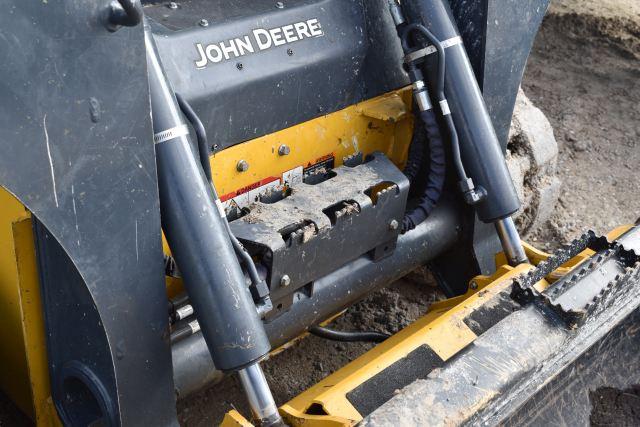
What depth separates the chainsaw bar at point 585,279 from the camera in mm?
2059

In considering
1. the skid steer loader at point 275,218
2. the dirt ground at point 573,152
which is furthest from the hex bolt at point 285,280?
the dirt ground at point 573,152

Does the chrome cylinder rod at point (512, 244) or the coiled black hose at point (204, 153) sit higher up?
the coiled black hose at point (204, 153)

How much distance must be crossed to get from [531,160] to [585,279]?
3.06 feet

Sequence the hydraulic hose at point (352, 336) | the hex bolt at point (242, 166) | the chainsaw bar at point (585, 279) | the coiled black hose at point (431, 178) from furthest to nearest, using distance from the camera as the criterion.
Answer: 1. the hydraulic hose at point (352, 336)
2. the coiled black hose at point (431, 178)
3. the hex bolt at point (242, 166)
4. the chainsaw bar at point (585, 279)

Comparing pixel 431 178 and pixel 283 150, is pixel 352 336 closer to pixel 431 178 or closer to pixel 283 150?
pixel 431 178

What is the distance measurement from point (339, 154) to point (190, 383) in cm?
76

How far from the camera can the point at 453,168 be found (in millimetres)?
2488

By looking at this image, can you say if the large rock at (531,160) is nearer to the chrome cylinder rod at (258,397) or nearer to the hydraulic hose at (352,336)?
the hydraulic hose at (352,336)

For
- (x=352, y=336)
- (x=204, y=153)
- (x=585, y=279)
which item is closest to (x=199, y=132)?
(x=204, y=153)

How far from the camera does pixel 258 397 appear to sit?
1.82 metres

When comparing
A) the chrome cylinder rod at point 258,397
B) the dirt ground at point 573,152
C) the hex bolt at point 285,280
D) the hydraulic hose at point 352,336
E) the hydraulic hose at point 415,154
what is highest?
the hydraulic hose at point 415,154

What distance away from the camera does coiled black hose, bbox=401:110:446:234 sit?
7.79ft

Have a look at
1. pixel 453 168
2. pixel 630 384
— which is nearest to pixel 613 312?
pixel 630 384

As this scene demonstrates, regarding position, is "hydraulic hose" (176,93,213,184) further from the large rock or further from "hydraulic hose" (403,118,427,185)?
the large rock
